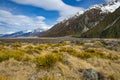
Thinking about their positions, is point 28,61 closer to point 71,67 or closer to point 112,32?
point 71,67

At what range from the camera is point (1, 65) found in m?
10.3

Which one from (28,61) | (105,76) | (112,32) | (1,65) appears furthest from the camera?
(112,32)

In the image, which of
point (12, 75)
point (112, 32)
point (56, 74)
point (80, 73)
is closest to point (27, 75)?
point (12, 75)

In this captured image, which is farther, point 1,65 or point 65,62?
point 65,62

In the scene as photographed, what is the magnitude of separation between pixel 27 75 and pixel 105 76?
148 inches

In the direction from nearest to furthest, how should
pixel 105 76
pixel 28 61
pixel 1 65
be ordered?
pixel 105 76, pixel 1 65, pixel 28 61

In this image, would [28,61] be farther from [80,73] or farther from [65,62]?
[80,73]

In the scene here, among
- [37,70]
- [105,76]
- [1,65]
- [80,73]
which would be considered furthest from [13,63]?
[105,76]

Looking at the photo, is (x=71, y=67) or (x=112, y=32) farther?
(x=112, y=32)

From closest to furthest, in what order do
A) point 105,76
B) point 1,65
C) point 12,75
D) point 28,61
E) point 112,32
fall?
point 12,75, point 105,76, point 1,65, point 28,61, point 112,32

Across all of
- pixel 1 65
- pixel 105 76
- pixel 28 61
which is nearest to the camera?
pixel 105 76

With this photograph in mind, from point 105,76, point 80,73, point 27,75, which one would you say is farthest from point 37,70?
point 105,76

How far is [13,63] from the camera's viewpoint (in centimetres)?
1064

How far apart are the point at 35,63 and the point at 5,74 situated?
2.24m
